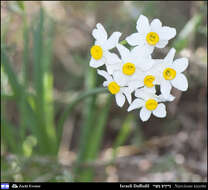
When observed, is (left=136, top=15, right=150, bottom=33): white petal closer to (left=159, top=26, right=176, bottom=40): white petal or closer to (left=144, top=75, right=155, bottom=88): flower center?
(left=159, top=26, right=176, bottom=40): white petal

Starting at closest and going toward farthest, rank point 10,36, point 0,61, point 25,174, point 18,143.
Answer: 1. point 0,61
2. point 25,174
3. point 18,143
4. point 10,36

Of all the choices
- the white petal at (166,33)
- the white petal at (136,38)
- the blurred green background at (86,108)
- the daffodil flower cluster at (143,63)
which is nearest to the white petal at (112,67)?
the daffodil flower cluster at (143,63)

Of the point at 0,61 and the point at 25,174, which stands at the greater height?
the point at 0,61

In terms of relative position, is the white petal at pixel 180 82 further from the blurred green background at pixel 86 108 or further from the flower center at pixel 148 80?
the blurred green background at pixel 86 108

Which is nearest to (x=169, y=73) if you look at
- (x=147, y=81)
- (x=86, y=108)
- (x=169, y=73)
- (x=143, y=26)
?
(x=169, y=73)

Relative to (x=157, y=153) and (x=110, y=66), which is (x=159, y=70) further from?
(x=157, y=153)

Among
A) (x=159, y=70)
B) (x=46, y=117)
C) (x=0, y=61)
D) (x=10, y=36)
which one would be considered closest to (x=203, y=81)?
(x=159, y=70)

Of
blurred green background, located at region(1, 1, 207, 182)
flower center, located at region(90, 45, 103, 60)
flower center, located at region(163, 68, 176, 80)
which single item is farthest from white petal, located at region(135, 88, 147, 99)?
blurred green background, located at region(1, 1, 207, 182)
